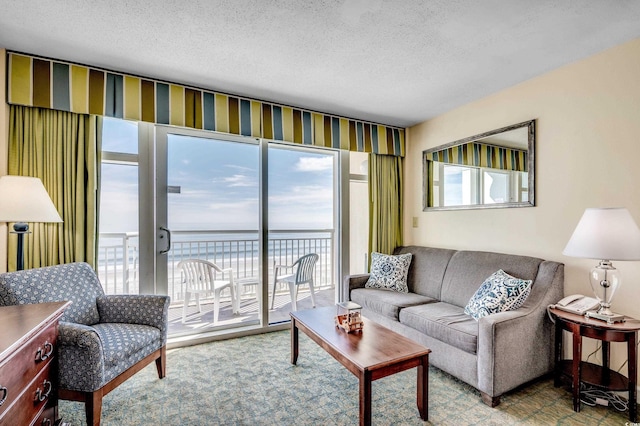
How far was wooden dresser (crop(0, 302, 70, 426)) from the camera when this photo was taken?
115 centimetres

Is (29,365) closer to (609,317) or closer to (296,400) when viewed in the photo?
(296,400)

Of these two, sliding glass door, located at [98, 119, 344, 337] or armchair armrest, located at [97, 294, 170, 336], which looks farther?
sliding glass door, located at [98, 119, 344, 337]

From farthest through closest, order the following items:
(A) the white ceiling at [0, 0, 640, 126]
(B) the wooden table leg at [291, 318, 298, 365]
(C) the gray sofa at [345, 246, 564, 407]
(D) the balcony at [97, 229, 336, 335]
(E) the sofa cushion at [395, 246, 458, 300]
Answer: (D) the balcony at [97, 229, 336, 335], (E) the sofa cushion at [395, 246, 458, 300], (B) the wooden table leg at [291, 318, 298, 365], (C) the gray sofa at [345, 246, 564, 407], (A) the white ceiling at [0, 0, 640, 126]

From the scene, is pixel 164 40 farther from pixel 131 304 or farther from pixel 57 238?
pixel 131 304

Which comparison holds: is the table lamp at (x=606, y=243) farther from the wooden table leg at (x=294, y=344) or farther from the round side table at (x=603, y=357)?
the wooden table leg at (x=294, y=344)

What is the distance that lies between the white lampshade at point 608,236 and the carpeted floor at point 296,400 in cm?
99

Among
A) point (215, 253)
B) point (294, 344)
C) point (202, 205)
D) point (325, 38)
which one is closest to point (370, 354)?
point (294, 344)

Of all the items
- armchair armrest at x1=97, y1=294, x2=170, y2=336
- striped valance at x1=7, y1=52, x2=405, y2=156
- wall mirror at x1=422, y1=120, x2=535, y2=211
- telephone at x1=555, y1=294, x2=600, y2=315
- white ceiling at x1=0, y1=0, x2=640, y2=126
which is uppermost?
white ceiling at x1=0, y1=0, x2=640, y2=126

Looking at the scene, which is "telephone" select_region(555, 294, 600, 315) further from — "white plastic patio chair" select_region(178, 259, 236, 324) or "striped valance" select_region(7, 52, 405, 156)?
"white plastic patio chair" select_region(178, 259, 236, 324)

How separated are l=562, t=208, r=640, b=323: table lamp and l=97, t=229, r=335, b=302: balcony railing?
8.82ft

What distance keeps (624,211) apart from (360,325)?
1.79 m

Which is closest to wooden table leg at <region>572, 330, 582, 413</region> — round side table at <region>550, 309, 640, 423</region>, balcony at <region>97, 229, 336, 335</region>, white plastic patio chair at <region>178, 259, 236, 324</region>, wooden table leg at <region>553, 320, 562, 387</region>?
round side table at <region>550, 309, 640, 423</region>

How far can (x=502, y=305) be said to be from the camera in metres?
2.26

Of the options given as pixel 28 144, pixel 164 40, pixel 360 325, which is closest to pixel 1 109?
pixel 28 144
